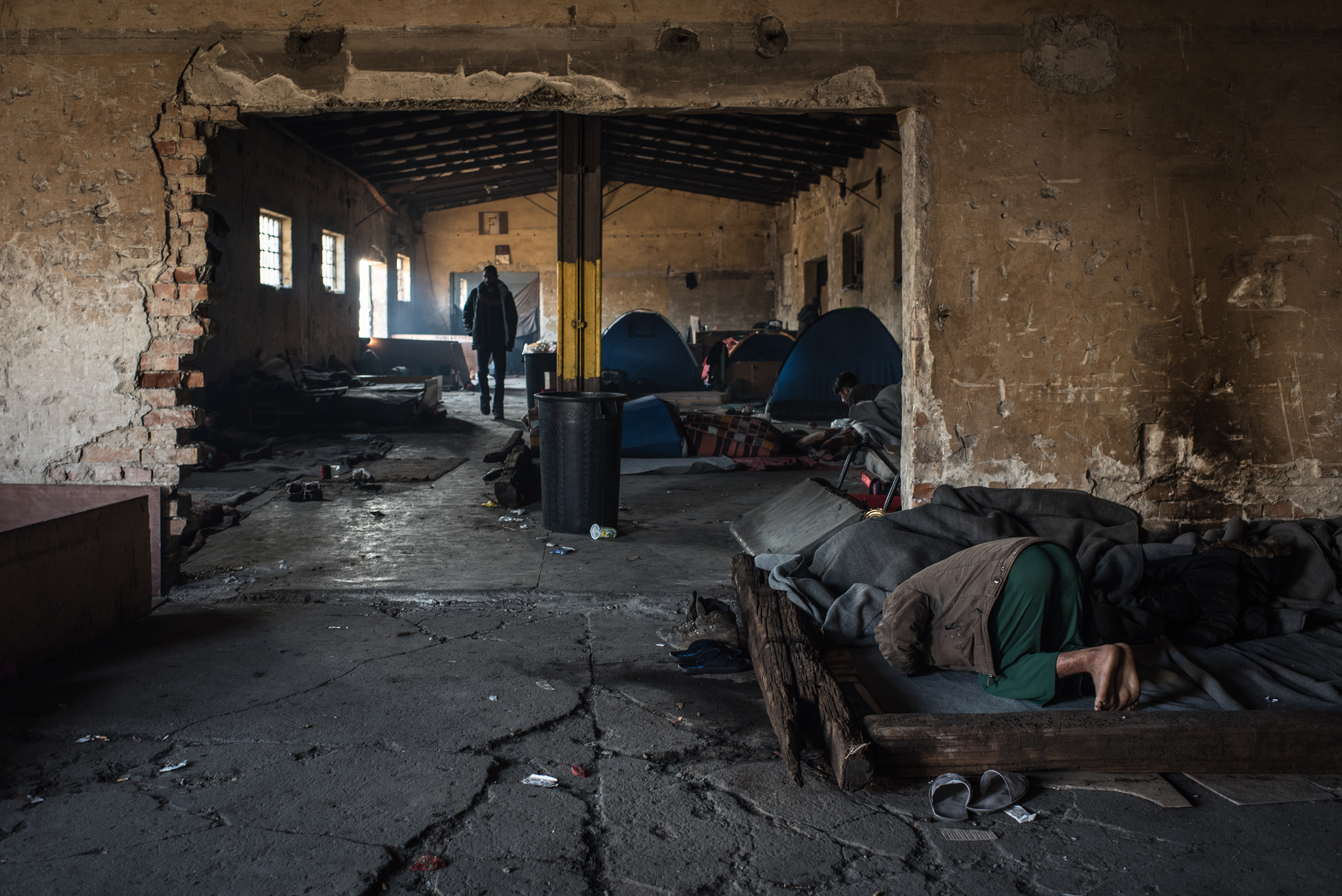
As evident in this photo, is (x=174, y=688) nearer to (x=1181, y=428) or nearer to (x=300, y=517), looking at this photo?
(x=300, y=517)

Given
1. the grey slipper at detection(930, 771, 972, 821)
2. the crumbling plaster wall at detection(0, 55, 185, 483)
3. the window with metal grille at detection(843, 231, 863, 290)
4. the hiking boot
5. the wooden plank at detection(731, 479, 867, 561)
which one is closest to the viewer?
the grey slipper at detection(930, 771, 972, 821)

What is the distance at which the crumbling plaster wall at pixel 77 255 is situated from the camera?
14.3 feet

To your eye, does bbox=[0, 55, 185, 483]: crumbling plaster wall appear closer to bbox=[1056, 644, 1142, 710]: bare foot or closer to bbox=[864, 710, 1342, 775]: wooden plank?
bbox=[864, 710, 1342, 775]: wooden plank

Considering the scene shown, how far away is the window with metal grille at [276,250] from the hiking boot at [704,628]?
31.5ft

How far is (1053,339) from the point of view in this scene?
4.53 metres

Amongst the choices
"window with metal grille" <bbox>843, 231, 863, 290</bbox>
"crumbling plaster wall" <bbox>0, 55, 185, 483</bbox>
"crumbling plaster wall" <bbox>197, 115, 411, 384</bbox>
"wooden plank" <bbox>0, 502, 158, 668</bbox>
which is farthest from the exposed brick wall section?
"window with metal grille" <bbox>843, 231, 863, 290</bbox>

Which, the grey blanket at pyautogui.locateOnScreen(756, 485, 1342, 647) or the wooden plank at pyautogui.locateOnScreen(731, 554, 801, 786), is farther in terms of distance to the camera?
the grey blanket at pyautogui.locateOnScreen(756, 485, 1342, 647)

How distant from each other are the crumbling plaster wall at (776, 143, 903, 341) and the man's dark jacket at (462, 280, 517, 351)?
4776 millimetres

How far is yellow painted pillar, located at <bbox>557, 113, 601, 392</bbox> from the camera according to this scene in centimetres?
559

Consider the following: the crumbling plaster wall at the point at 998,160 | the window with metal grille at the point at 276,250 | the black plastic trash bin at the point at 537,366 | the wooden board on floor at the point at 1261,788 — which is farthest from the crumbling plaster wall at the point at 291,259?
the wooden board on floor at the point at 1261,788

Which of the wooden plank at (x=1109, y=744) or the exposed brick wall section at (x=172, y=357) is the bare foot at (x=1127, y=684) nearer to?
the wooden plank at (x=1109, y=744)

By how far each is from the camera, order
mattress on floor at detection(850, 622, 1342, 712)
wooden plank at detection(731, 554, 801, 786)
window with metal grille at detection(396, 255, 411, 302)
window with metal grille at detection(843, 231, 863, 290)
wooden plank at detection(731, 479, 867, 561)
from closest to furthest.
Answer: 1. wooden plank at detection(731, 554, 801, 786)
2. mattress on floor at detection(850, 622, 1342, 712)
3. wooden plank at detection(731, 479, 867, 561)
4. window with metal grille at detection(843, 231, 863, 290)
5. window with metal grille at detection(396, 255, 411, 302)

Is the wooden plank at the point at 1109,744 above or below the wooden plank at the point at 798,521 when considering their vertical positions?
below

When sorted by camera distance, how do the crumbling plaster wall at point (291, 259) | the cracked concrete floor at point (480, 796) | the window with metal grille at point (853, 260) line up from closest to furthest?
the cracked concrete floor at point (480, 796) < the crumbling plaster wall at point (291, 259) < the window with metal grille at point (853, 260)
